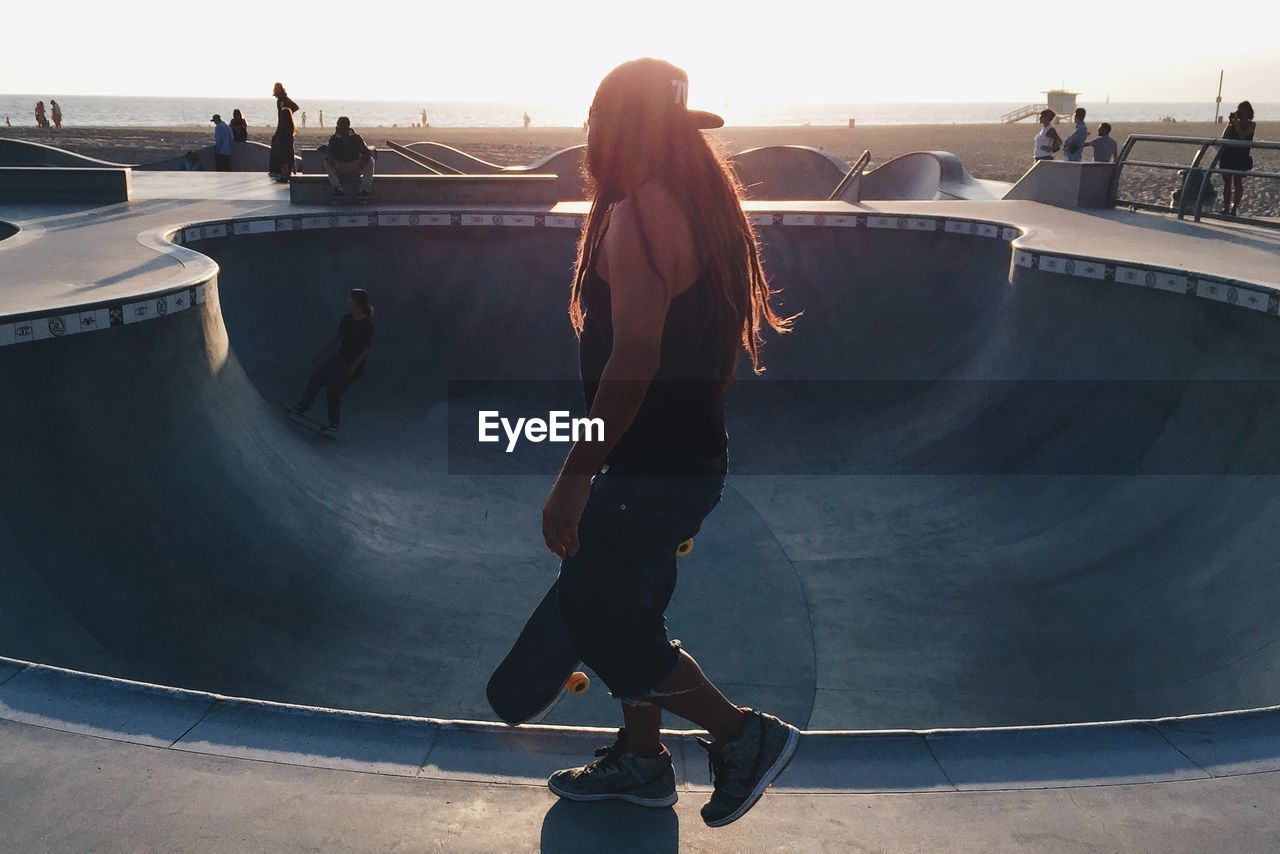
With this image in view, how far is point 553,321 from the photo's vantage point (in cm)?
1265

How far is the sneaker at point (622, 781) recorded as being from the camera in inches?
112

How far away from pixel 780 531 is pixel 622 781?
5.84m

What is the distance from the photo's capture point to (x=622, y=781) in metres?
2.84

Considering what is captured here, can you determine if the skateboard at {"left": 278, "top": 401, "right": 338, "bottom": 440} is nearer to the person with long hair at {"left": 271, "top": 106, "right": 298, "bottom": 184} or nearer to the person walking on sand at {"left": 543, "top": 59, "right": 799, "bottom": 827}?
the person walking on sand at {"left": 543, "top": 59, "right": 799, "bottom": 827}

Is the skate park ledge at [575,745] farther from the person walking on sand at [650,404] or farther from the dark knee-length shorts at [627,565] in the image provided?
the dark knee-length shorts at [627,565]

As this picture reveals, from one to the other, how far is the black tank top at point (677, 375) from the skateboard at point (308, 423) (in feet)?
→ 25.7

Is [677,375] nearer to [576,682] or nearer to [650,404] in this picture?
[650,404]

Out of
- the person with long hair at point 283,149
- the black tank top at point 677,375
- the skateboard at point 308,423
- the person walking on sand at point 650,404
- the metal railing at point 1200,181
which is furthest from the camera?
the person with long hair at point 283,149

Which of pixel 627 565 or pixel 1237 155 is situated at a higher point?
pixel 1237 155

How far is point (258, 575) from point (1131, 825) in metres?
5.63

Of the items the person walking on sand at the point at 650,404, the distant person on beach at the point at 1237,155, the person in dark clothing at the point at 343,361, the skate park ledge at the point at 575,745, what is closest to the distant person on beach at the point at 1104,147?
the distant person on beach at the point at 1237,155

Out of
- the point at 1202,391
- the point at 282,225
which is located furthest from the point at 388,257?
the point at 1202,391

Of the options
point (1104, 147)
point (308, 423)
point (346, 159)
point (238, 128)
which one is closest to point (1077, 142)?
point (1104, 147)

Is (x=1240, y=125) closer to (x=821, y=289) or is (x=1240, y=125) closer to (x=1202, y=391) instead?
(x=821, y=289)
